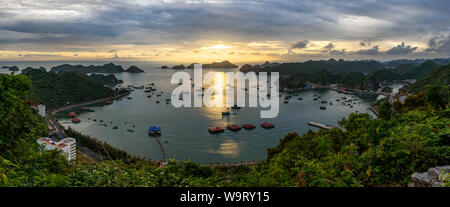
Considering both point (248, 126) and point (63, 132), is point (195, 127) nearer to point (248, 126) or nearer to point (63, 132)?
point (248, 126)

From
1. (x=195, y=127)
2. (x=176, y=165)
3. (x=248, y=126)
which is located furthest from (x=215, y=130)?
(x=176, y=165)

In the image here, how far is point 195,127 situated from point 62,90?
98.4ft

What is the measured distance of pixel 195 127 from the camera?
86.8 feet

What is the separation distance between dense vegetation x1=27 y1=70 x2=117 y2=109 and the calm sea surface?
4919 millimetres

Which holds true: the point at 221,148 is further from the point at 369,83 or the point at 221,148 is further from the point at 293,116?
the point at 369,83

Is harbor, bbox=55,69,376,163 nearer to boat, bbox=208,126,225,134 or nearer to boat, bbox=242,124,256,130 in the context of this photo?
boat, bbox=242,124,256,130

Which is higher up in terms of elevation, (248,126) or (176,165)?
(176,165)

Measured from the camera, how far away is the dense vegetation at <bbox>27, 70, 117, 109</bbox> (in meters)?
37.8

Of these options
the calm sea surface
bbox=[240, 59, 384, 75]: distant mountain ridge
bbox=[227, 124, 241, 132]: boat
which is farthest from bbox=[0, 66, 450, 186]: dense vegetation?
bbox=[240, 59, 384, 75]: distant mountain ridge

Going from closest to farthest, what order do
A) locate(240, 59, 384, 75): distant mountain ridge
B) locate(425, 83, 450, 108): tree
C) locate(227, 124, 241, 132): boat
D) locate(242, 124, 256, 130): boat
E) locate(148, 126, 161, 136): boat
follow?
locate(425, 83, 450, 108): tree < locate(148, 126, 161, 136): boat < locate(227, 124, 241, 132): boat < locate(242, 124, 256, 130): boat < locate(240, 59, 384, 75): distant mountain ridge

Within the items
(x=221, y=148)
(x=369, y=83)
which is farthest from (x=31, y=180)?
(x=369, y=83)

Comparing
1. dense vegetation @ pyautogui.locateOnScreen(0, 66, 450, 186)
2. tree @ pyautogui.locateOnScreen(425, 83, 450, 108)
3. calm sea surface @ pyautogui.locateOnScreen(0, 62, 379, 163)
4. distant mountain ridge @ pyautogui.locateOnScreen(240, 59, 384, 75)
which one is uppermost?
distant mountain ridge @ pyautogui.locateOnScreen(240, 59, 384, 75)

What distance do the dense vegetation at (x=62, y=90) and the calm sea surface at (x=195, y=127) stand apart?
4.92 meters

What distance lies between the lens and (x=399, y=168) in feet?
12.9
